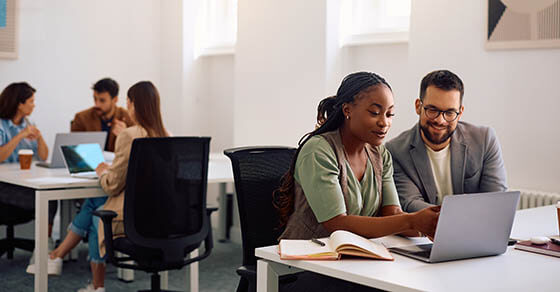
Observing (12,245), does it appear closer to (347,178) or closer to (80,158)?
(80,158)

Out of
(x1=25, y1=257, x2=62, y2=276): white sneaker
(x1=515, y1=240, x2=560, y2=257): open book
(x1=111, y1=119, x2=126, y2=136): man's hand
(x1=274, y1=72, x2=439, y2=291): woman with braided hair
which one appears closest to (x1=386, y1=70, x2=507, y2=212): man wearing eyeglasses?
(x1=274, y1=72, x2=439, y2=291): woman with braided hair

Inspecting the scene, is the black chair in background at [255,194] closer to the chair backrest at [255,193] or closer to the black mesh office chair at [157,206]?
the chair backrest at [255,193]

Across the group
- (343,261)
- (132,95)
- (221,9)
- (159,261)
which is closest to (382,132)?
(343,261)

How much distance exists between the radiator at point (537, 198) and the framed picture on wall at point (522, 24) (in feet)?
2.68

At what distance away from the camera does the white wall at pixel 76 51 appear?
225 inches

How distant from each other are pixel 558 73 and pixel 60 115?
13.6ft

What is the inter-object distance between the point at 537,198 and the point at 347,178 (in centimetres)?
188

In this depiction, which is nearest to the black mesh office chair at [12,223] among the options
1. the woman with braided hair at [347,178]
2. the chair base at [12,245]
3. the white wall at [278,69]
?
the chair base at [12,245]

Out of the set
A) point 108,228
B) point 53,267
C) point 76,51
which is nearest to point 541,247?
point 108,228

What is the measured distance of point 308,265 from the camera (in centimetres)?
174

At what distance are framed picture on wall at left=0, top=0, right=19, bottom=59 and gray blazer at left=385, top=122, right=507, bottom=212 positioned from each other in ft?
12.9

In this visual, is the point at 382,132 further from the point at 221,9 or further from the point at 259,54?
the point at 221,9

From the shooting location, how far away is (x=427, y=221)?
190cm

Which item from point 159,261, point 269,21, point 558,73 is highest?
point 269,21
